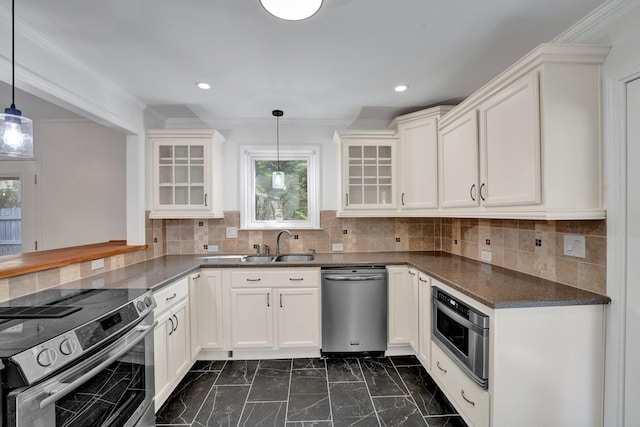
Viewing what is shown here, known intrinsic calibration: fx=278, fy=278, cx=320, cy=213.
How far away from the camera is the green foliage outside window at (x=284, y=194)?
3.23 meters

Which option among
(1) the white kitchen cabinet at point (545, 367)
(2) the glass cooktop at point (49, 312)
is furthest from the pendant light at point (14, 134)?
(1) the white kitchen cabinet at point (545, 367)

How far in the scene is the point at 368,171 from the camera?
2902 millimetres

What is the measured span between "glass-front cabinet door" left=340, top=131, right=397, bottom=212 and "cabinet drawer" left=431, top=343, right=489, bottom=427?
142cm

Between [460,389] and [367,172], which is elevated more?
[367,172]

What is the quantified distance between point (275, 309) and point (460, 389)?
5.01ft

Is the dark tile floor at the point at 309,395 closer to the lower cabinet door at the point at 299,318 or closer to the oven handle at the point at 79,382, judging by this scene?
the lower cabinet door at the point at 299,318

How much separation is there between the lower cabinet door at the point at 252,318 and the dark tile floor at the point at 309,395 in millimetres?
195

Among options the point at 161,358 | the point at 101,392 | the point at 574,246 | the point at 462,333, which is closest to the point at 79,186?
the point at 161,358

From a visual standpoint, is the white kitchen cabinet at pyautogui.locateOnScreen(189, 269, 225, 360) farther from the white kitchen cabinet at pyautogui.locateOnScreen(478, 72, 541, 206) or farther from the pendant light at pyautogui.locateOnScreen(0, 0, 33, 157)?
the white kitchen cabinet at pyautogui.locateOnScreen(478, 72, 541, 206)

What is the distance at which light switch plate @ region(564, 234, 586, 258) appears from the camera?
62.6 inches

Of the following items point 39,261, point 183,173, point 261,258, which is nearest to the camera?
point 39,261

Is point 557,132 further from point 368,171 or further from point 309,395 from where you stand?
point 309,395

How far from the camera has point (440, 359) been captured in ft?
6.42

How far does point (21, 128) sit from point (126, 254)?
4.86 feet
